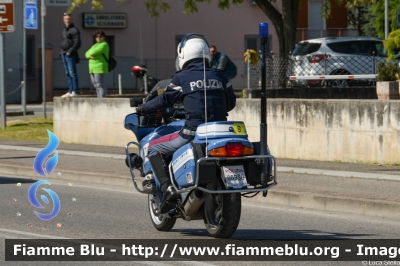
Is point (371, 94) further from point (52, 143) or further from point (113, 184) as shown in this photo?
point (52, 143)

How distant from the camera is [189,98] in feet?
27.5

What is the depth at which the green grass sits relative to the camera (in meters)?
20.7

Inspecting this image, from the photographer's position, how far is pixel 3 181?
1395 centimetres

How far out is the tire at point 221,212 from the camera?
7.99 m

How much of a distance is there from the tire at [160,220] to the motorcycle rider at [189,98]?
0.40 meters

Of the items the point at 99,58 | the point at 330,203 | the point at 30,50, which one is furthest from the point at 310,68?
the point at 30,50

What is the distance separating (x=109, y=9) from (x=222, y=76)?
108 ft

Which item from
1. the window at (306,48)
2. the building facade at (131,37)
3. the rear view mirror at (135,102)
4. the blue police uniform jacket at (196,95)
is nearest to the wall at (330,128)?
the rear view mirror at (135,102)

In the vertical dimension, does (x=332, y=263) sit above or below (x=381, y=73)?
below

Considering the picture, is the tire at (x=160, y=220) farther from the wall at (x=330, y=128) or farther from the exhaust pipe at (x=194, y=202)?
the wall at (x=330, y=128)

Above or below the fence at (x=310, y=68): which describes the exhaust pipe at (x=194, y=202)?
below

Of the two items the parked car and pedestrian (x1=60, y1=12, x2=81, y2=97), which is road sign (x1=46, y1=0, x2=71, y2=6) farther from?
the parked car

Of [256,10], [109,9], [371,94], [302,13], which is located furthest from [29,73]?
[371,94]

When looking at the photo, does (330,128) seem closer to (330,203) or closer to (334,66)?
(330,203)
